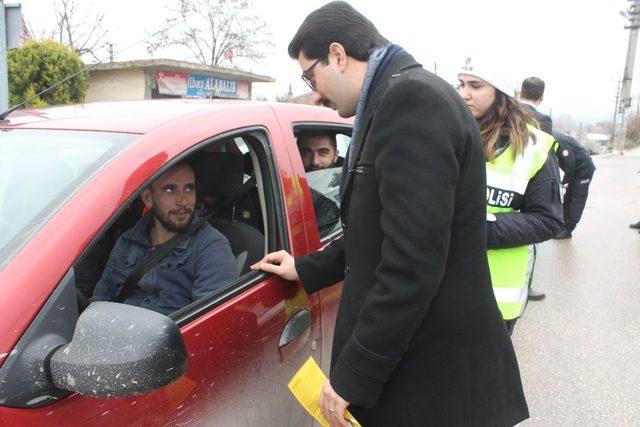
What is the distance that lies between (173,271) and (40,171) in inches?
25.0

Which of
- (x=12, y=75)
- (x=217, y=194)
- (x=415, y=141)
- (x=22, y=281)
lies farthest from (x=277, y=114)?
(x=12, y=75)

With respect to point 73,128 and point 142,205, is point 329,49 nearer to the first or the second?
point 73,128

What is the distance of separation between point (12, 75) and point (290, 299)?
24.8 feet

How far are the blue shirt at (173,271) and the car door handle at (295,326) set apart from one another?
0.27 metres

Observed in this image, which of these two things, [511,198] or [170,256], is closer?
[170,256]

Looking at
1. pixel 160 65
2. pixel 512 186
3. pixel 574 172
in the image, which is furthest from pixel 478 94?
pixel 160 65

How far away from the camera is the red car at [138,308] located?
1.07 metres

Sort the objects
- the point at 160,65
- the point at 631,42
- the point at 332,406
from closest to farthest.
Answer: the point at 332,406, the point at 160,65, the point at 631,42

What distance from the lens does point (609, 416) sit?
9.93 ft

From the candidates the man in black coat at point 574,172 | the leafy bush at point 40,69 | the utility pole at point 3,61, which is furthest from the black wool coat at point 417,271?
the leafy bush at point 40,69

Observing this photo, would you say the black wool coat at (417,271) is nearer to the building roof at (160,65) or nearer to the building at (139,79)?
the building at (139,79)

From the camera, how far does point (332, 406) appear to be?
135cm

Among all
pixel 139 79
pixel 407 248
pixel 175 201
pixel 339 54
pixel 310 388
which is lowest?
pixel 310 388

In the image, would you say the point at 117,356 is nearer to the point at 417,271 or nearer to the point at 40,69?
the point at 417,271
